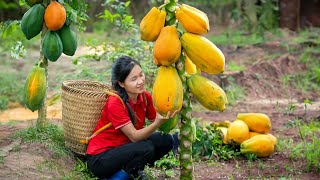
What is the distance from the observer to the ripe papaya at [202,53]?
10.6 feet

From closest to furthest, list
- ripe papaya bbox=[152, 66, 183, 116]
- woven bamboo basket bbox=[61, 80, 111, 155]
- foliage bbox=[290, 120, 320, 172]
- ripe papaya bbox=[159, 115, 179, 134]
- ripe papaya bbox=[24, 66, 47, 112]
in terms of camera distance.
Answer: ripe papaya bbox=[152, 66, 183, 116] → ripe papaya bbox=[159, 115, 179, 134] → ripe papaya bbox=[24, 66, 47, 112] → woven bamboo basket bbox=[61, 80, 111, 155] → foliage bbox=[290, 120, 320, 172]

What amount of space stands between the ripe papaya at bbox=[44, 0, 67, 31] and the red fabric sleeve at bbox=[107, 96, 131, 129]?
0.77 meters

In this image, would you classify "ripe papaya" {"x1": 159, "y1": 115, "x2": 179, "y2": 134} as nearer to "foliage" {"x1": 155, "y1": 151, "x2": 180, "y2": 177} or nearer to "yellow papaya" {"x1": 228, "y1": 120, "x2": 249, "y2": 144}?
"foliage" {"x1": 155, "y1": 151, "x2": 180, "y2": 177}

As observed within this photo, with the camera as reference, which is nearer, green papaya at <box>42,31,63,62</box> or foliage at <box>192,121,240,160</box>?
green papaya at <box>42,31,63,62</box>

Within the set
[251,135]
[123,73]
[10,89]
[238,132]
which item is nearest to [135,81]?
[123,73]

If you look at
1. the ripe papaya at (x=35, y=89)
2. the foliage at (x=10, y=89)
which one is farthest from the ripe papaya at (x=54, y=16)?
the foliage at (x=10, y=89)

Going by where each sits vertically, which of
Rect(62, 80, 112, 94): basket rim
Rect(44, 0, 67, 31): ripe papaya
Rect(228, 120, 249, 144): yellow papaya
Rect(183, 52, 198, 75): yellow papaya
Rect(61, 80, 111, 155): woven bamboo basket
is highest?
Rect(44, 0, 67, 31): ripe papaya

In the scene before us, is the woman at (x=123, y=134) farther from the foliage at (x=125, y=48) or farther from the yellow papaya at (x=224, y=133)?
the foliage at (x=125, y=48)

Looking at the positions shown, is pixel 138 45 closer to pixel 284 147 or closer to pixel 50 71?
pixel 284 147

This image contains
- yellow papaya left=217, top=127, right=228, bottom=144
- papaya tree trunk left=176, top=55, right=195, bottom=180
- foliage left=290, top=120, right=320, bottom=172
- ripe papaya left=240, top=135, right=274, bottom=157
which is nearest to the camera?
papaya tree trunk left=176, top=55, right=195, bottom=180

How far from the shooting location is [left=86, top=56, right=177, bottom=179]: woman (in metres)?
4.00

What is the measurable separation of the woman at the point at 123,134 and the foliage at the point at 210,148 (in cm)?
84

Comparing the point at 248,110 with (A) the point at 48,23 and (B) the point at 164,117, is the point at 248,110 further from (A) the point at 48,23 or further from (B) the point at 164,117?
(B) the point at 164,117

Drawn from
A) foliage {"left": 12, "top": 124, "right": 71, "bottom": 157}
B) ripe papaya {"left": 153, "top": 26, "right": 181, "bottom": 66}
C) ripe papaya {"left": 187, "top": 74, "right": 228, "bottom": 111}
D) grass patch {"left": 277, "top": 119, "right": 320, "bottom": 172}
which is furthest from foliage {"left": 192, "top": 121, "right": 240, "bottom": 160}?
ripe papaya {"left": 153, "top": 26, "right": 181, "bottom": 66}
